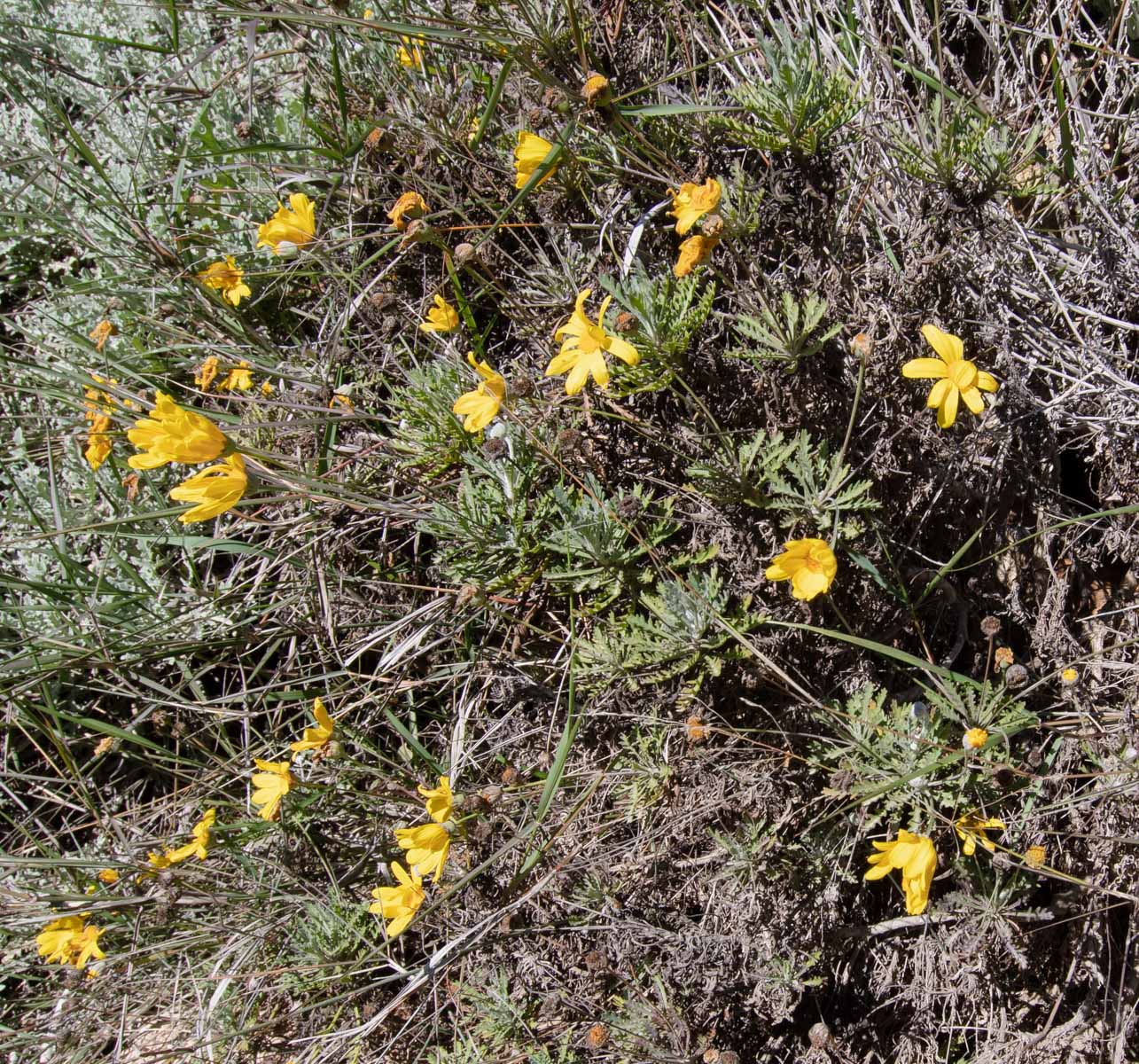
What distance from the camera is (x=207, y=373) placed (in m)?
3.09

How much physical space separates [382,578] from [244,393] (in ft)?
2.68

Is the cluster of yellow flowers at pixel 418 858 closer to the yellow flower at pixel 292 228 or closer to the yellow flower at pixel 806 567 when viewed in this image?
the yellow flower at pixel 806 567

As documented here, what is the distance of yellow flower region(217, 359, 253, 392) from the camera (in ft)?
10.1

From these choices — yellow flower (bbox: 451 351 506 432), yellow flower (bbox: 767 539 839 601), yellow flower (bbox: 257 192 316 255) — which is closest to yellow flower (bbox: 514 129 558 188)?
yellow flower (bbox: 451 351 506 432)

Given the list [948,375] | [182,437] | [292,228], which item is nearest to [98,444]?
[292,228]

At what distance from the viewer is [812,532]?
92.0 inches

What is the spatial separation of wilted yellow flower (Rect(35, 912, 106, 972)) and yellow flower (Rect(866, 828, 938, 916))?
6.94 feet

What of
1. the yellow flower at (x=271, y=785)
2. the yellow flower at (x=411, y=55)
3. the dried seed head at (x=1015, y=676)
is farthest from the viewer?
the yellow flower at (x=411, y=55)

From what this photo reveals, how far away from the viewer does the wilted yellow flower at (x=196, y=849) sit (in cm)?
274

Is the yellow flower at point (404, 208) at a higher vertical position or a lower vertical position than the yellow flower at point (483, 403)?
higher

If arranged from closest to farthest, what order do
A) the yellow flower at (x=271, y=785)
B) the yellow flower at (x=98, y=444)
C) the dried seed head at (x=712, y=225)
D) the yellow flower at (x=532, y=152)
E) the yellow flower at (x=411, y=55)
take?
the dried seed head at (x=712, y=225) → the yellow flower at (x=532, y=152) → the yellow flower at (x=271, y=785) → the yellow flower at (x=411, y=55) → the yellow flower at (x=98, y=444)

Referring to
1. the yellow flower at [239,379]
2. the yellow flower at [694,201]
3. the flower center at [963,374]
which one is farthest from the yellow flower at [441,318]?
the flower center at [963,374]

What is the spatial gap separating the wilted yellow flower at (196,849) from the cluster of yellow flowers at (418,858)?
1.98ft

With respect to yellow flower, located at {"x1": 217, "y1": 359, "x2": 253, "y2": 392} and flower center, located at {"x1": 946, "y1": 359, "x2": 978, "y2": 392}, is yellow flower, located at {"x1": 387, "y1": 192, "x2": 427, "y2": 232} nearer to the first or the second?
yellow flower, located at {"x1": 217, "y1": 359, "x2": 253, "y2": 392}
